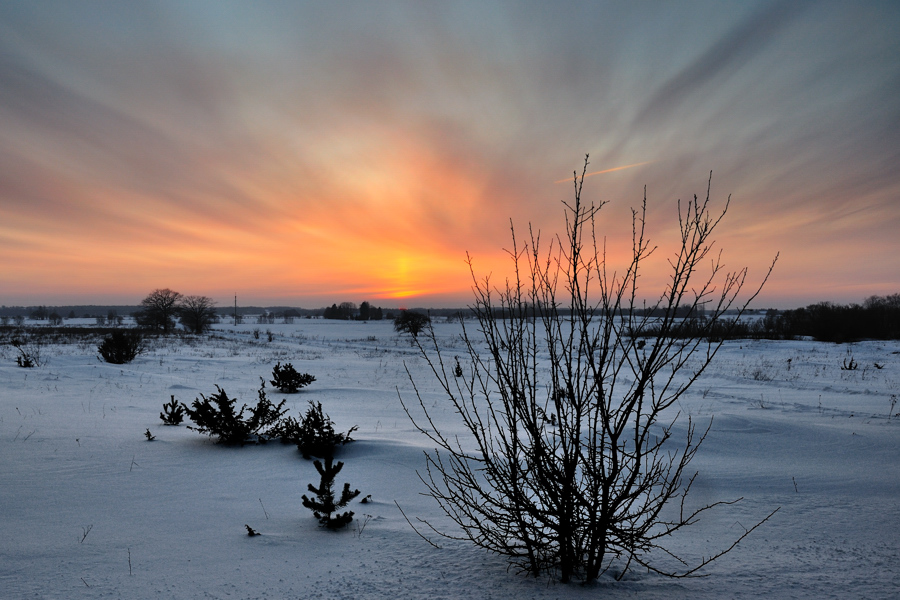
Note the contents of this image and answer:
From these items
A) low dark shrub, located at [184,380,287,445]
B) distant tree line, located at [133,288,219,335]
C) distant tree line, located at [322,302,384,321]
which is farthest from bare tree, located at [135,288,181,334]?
low dark shrub, located at [184,380,287,445]

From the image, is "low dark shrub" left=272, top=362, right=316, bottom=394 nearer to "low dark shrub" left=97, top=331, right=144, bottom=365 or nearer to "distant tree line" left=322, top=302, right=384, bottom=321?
"low dark shrub" left=97, top=331, right=144, bottom=365

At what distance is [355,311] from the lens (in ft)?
373

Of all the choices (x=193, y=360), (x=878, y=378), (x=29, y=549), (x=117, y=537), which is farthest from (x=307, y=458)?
(x=878, y=378)

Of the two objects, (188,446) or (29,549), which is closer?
(29,549)

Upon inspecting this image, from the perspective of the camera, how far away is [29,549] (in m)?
2.77

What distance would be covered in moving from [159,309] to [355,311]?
6159cm

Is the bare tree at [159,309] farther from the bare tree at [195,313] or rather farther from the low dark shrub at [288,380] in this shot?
the low dark shrub at [288,380]

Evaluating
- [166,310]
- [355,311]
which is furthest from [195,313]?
[355,311]

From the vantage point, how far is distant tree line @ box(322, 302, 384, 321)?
92062mm

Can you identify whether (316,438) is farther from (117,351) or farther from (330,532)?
(117,351)

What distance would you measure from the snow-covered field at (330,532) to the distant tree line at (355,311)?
84561mm

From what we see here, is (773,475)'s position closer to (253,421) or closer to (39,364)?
(253,421)

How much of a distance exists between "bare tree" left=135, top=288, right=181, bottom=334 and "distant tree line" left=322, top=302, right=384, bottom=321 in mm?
40180

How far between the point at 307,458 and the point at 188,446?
5.05 ft
